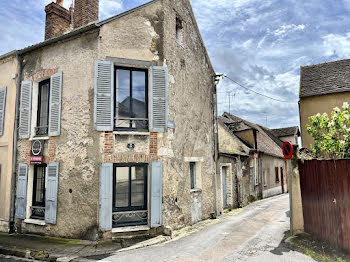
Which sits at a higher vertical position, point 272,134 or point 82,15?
point 82,15

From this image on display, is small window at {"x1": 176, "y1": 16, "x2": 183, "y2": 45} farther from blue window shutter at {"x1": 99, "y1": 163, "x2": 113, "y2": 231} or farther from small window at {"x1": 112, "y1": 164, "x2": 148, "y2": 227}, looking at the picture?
blue window shutter at {"x1": 99, "y1": 163, "x2": 113, "y2": 231}

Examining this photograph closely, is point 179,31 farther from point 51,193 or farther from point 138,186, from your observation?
point 51,193

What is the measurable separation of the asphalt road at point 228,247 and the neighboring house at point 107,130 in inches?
37.7

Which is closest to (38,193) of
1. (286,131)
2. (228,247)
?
(228,247)

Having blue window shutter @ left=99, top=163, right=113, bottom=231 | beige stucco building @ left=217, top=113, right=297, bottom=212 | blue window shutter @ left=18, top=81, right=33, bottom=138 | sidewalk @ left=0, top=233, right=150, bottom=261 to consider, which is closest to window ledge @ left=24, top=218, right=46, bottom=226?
sidewalk @ left=0, top=233, right=150, bottom=261

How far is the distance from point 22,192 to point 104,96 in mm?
4229

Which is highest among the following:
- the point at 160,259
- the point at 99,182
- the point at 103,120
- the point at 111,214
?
the point at 103,120

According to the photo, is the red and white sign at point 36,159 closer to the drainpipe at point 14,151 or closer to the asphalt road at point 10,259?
the drainpipe at point 14,151

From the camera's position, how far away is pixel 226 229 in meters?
8.23

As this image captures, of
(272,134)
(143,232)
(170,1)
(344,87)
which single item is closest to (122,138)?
(143,232)

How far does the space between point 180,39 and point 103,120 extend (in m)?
4.15

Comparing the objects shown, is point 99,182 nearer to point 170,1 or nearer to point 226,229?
point 226,229

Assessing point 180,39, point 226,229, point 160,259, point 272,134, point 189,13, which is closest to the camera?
point 160,259

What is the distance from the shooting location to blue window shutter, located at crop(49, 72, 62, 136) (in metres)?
7.89
